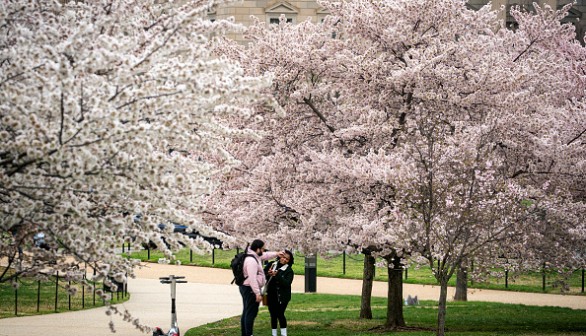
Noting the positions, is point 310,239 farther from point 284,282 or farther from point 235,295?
point 235,295

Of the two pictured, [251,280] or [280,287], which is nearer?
[251,280]

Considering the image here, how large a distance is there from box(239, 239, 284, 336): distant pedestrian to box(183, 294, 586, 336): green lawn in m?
3.67

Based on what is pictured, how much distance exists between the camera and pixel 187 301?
29188mm

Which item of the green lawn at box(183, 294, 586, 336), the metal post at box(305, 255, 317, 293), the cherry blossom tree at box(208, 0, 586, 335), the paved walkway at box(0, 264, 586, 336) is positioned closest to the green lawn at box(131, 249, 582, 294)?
the paved walkway at box(0, 264, 586, 336)

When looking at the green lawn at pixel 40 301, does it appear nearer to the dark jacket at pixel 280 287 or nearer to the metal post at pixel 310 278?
the metal post at pixel 310 278

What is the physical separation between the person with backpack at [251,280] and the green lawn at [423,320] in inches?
145

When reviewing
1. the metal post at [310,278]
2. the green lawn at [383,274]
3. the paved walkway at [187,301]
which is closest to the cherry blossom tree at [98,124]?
the paved walkway at [187,301]

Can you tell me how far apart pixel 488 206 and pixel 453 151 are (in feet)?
5.72

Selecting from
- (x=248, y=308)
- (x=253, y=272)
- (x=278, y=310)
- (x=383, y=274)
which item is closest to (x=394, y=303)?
(x=278, y=310)

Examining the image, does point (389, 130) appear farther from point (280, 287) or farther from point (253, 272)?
point (253, 272)

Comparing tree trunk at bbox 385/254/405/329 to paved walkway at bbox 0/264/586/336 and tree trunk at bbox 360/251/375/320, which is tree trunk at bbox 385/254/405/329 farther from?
paved walkway at bbox 0/264/586/336

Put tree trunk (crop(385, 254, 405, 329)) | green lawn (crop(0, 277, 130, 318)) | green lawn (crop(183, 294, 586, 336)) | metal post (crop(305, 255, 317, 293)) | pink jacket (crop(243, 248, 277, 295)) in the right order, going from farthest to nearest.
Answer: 1. metal post (crop(305, 255, 317, 293))
2. green lawn (crop(0, 277, 130, 318))
3. tree trunk (crop(385, 254, 405, 329))
4. green lawn (crop(183, 294, 586, 336))
5. pink jacket (crop(243, 248, 277, 295))

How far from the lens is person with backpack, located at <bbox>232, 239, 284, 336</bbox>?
1730 cm

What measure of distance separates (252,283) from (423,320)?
26.8 feet
